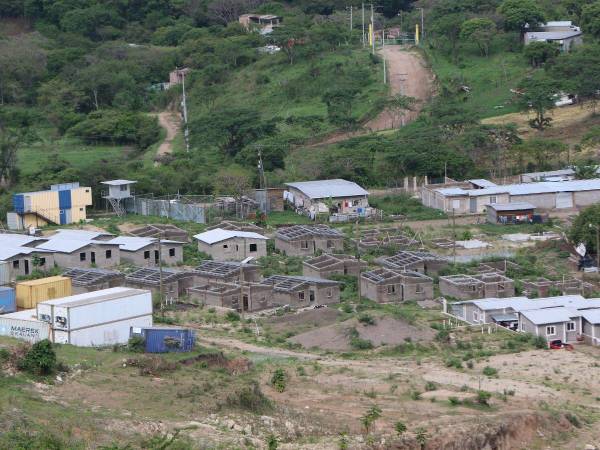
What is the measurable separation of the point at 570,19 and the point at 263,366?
1906 inches

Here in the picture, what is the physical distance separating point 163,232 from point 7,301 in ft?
37.5

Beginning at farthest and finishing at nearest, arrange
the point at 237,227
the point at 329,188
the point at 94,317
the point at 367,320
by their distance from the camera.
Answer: the point at 329,188 < the point at 237,227 < the point at 367,320 < the point at 94,317

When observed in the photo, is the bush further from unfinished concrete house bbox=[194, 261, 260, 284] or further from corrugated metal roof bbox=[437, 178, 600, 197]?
corrugated metal roof bbox=[437, 178, 600, 197]

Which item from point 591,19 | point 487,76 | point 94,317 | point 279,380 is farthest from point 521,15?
point 279,380

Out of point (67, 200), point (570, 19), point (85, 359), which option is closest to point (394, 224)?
point (67, 200)

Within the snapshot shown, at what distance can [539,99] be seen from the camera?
62344mm

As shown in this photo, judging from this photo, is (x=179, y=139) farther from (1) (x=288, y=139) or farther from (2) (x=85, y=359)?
(2) (x=85, y=359)

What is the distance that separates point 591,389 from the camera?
33.4m

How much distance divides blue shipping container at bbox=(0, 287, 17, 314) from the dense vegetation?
18.8 metres

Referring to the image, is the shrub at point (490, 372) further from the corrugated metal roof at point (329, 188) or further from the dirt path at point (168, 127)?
the dirt path at point (168, 127)

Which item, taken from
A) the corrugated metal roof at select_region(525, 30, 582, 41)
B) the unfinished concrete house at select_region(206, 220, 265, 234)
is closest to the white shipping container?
the unfinished concrete house at select_region(206, 220, 265, 234)

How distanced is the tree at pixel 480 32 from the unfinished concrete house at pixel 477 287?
30.4m

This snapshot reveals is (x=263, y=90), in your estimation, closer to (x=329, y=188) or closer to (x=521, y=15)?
(x=521, y=15)

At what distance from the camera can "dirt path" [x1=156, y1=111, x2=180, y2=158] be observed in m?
65.7
